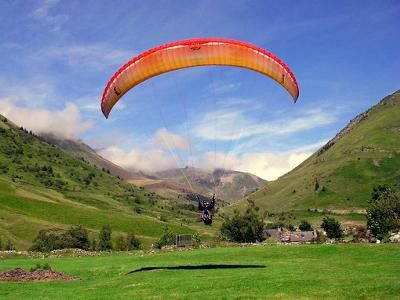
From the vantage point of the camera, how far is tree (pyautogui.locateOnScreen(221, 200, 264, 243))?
92.6 meters

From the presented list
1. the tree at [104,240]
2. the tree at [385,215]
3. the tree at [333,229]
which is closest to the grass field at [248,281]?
the tree at [385,215]

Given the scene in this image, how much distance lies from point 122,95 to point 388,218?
65.9 m

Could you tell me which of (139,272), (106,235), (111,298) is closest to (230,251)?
(139,272)

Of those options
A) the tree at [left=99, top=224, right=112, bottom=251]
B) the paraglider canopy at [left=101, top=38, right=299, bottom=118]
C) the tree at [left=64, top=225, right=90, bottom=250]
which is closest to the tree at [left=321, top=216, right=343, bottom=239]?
the tree at [left=99, top=224, right=112, bottom=251]

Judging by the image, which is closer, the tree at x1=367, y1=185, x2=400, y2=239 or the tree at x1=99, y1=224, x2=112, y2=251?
the tree at x1=367, y1=185, x2=400, y2=239

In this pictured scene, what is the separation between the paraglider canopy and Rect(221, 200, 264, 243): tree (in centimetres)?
6967

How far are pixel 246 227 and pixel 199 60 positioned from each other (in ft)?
239

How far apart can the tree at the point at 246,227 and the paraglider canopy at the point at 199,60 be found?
6967 centimetres

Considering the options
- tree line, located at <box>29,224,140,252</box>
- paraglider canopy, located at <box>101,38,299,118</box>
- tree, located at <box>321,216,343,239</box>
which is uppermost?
paraglider canopy, located at <box>101,38,299,118</box>

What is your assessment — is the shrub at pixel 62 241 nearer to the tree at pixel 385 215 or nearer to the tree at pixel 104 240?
the tree at pixel 104 240

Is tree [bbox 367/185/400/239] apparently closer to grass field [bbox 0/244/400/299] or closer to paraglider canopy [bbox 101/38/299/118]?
grass field [bbox 0/244/400/299]

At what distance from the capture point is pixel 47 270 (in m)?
27.5

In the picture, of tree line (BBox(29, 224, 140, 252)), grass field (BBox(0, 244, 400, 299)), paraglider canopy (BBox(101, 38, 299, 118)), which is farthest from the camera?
tree line (BBox(29, 224, 140, 252))

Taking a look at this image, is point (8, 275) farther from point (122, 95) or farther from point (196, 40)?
point (196, 40)
